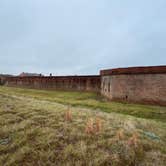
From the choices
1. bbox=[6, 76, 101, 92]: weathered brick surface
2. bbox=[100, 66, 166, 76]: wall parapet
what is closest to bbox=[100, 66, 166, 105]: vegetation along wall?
bbox=[100, 66, 166, 76]: wall parapet

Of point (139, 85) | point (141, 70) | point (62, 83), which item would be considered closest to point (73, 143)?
point (139, 85)

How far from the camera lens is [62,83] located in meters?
22.0

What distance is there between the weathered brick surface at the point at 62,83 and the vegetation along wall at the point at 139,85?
521 centimetres

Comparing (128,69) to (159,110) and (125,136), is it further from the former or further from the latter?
(125,136)

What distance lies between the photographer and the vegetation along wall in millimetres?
10656

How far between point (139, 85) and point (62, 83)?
12277mm

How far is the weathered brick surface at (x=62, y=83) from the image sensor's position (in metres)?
18.7

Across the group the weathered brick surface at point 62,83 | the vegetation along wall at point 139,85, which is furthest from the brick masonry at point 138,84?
the weathered brick surface at point 62,83

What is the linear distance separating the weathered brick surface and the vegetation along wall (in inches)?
205

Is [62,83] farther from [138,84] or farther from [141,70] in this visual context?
[141,70]

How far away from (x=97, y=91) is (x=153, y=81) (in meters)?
7.95

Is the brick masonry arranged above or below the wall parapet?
below

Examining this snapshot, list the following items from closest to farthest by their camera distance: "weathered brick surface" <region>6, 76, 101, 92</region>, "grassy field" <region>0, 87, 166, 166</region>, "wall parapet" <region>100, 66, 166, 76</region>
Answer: "grassy field" <region>0, 87, 166, 166</region>, "wall parapet" <region>100, 66, 166, 76</region>, "weathered brick surface" <region>6, 76, 101, 92</region>

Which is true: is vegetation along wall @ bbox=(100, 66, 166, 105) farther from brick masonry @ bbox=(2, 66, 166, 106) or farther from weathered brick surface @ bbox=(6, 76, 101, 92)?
weathered brick surface @ bbox=(6, 76, 101, 92)
